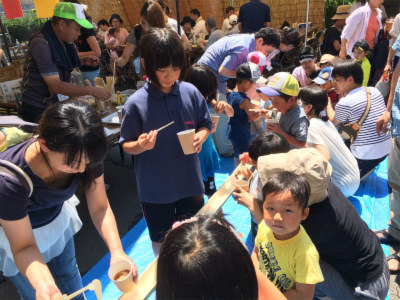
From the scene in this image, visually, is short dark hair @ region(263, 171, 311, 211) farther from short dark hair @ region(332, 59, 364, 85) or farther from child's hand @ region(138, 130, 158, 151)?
short dark hair @ region(332, 59, 364, 85)

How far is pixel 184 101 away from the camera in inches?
74.7

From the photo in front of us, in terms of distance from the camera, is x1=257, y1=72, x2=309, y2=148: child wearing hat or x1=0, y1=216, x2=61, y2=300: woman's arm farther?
x1=257, y1=72, x2=309, y2=148: child wearing hat

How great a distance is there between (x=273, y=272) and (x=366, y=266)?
516 millimetres

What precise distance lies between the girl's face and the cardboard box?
266 cm

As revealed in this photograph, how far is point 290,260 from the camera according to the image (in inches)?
59.8

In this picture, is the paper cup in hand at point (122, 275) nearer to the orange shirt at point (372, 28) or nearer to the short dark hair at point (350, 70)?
the short dark hair at point (350, 70)

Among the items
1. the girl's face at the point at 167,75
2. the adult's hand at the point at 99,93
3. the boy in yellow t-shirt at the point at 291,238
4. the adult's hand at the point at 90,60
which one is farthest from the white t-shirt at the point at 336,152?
the adult's hand at the point at 90,60

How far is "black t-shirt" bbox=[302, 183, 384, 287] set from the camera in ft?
5.22

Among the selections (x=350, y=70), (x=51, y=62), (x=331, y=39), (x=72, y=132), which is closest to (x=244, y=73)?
(x=350, y=70)

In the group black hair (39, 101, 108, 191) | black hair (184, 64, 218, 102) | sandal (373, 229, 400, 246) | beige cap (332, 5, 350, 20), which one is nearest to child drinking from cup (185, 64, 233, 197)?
black hair (184, 64, 218, 102)

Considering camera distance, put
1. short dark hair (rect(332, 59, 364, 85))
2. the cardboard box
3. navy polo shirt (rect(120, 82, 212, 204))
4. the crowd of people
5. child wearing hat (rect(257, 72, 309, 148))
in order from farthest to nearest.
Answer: the cardboard box
short dark hair (rect(332, 59, 364, 85))
child wearing hat (rect(257, 72, 309, 148))
navy polo shirt (rect(120, 82, 212, 204))
the crowd of people

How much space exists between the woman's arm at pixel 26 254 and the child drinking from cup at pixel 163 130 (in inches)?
27.0

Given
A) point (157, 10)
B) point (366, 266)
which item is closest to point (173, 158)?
point (366, 266)

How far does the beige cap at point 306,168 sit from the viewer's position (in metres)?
1.55
